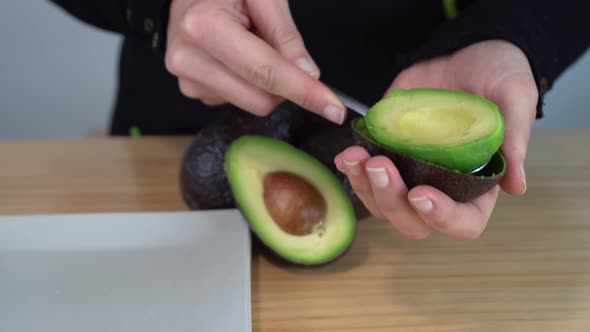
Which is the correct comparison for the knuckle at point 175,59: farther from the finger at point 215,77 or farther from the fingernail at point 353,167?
the fingernail at point 353,167

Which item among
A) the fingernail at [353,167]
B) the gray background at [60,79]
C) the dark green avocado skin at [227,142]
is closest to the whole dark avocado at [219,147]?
the dark green avocado skin at [227,142]

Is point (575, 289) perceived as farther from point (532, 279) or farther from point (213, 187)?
point (213, 187)

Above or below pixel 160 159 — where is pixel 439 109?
above

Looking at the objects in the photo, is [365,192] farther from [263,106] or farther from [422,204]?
[263,106]

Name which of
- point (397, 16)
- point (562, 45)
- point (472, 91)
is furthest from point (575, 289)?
point (397, 16)

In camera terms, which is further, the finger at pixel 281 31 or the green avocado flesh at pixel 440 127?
the finger at pixel 281 31

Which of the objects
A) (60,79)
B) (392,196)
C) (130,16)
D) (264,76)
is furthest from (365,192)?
(60,79)
